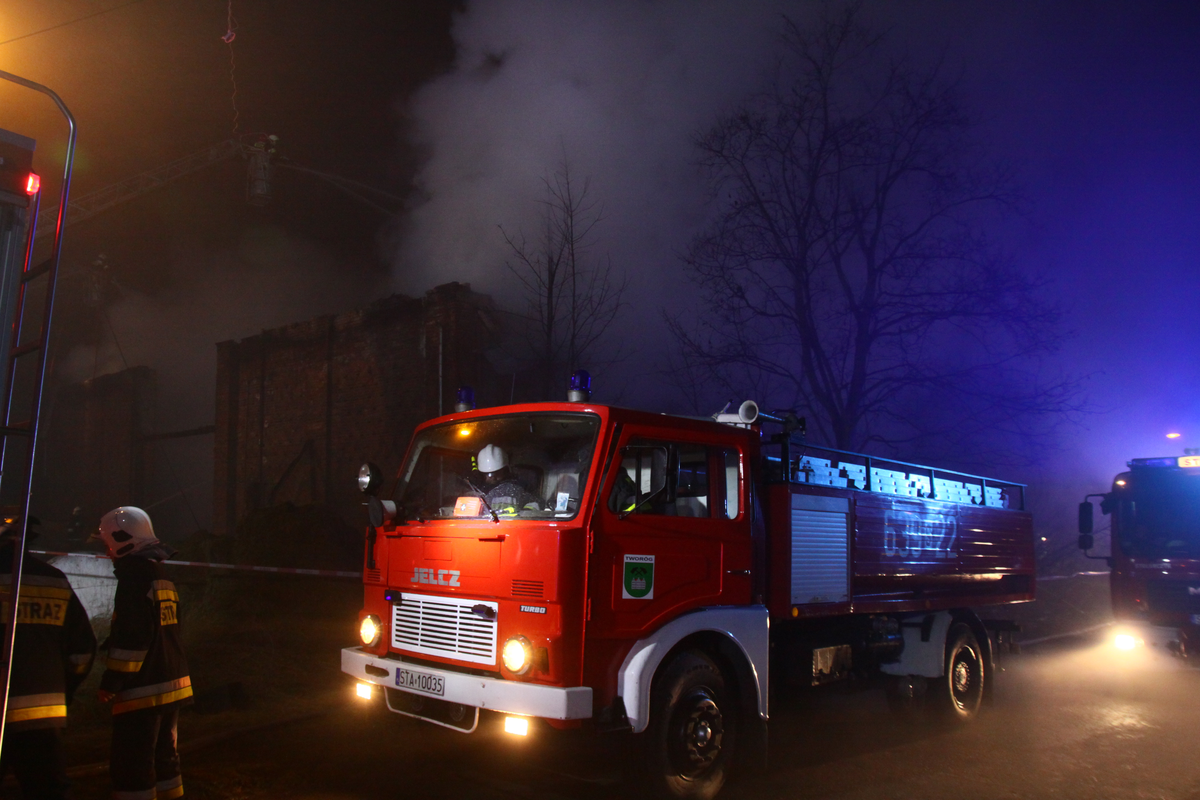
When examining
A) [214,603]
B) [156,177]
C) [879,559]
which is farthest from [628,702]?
[156,177]

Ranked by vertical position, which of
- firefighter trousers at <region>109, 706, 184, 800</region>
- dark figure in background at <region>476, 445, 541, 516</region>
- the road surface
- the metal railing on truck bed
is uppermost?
the metal railing on truck bed

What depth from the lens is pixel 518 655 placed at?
400 centimetres

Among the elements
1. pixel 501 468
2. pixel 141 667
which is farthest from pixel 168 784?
pixel 501 468

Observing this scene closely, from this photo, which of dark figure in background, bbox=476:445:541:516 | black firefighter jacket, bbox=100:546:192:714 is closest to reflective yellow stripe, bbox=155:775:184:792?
black firefighter jacket, bbox=100:546:192:714

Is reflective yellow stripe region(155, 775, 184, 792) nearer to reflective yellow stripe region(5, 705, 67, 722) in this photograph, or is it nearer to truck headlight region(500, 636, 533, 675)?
reflective yellow stripe region(5, 705, 67, 722)

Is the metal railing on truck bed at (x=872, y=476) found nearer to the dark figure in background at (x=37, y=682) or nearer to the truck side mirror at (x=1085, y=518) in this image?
the truck side mirror at (x=1085, y=518)

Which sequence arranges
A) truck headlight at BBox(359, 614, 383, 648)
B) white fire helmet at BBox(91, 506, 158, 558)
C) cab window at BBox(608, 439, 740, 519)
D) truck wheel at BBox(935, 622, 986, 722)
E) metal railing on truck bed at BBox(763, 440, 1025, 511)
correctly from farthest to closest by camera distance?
truck wheel at BBox(935, 622, 986, 722), metal railing on truck bed at BBox(763, 440, 1025, 511), truck headlight at BBox(359, 614, 383, 648), cab window at BBox(608, 439, 740, 519), white fire helmet at BBox(91, 506, 158, 558)

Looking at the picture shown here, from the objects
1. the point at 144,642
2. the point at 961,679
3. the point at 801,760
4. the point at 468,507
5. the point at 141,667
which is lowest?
the point at 801,760

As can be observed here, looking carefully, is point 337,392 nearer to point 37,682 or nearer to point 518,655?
point 518,655

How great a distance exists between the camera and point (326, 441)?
15.0 metres

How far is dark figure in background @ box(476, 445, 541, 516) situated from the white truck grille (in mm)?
585

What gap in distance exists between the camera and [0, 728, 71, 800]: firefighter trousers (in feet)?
10.6

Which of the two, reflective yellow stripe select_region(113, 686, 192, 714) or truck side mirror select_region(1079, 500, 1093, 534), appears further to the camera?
truck side mirror select_region(1079, 500, 1093, 534)

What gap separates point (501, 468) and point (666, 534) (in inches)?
45.5
